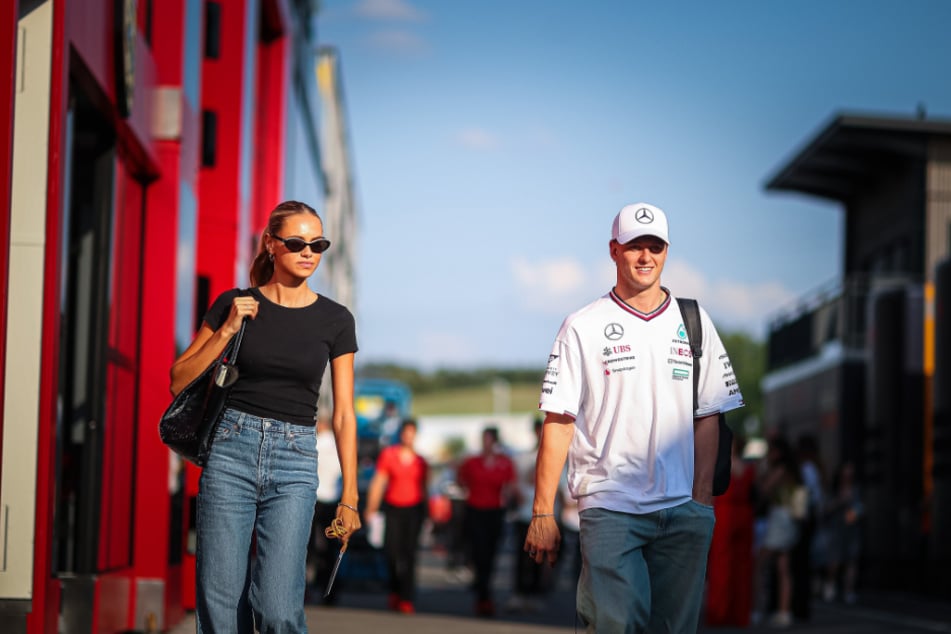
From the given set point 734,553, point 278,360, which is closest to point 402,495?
point 734,553

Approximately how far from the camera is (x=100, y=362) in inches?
397

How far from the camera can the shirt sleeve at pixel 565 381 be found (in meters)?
5.93

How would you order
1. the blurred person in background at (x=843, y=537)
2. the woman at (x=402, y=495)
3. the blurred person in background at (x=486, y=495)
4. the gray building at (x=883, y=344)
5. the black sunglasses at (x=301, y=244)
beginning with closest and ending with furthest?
the black sunglasses at (x=301, y=244), the woman at (x=402, y=495), the blurred person in background at (x=486, y=495), the blurred person in background at (x=843, y=537), the gray building at (x=883, y=344)

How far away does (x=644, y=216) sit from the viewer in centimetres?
595

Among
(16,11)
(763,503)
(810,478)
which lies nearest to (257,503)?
(16,11)

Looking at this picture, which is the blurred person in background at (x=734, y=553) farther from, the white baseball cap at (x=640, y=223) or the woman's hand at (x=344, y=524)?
the woman's hand at (x=344, y=524)

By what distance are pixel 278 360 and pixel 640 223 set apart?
1.40m

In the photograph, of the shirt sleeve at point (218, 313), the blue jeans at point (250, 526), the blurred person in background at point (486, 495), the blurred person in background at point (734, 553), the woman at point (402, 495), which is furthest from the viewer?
the blurred person in background at point (486, 495)

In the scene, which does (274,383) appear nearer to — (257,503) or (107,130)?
(257,503)

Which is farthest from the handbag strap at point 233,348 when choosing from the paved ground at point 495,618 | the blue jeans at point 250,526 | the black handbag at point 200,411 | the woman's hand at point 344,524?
the paved ground at point 495,618

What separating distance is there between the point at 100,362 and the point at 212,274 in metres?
4.43

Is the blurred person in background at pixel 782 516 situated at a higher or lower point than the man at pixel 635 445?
lower

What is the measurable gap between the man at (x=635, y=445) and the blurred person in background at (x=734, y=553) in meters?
9.58

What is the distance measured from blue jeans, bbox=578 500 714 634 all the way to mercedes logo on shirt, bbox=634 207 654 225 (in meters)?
1.03
